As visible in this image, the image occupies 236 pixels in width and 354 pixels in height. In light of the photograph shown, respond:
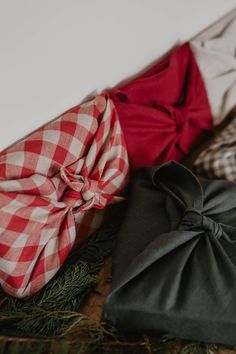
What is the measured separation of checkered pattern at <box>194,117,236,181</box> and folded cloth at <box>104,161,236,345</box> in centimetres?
10

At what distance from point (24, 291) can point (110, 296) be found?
17cm

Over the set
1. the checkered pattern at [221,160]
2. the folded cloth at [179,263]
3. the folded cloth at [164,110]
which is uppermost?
the folded cloth at [164,110]

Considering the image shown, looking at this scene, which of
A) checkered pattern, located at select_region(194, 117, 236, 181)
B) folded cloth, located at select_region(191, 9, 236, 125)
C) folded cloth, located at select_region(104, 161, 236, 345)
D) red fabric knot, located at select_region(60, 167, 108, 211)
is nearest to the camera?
folded cloth, located at select_region(104, 161, 236, 345)

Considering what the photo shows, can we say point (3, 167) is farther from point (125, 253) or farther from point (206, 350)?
point (206, 350)

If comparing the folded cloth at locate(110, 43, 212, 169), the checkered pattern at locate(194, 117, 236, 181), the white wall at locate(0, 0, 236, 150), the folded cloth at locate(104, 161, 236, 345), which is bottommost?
the checkered pattern at locate(194, 117, 236, 181)

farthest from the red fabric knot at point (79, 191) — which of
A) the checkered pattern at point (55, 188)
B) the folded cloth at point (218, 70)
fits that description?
the folded cloth at point (218, 70)

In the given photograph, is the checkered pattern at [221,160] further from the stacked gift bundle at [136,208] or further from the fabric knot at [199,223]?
the fabric knot at [199,223]

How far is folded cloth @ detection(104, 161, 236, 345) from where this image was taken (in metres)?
0.54

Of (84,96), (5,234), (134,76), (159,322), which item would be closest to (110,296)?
(159,322)

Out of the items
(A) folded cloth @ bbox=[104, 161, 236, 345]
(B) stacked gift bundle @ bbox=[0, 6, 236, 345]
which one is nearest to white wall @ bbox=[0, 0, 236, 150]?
(B) stacked gift bundle @ bbox=[0, 6, 236, 345]

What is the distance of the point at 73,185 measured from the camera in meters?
0.65

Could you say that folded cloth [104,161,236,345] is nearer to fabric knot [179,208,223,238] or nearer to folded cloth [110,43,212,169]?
fabric knot [179,208,223,238]

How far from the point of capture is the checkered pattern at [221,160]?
2.65 ft

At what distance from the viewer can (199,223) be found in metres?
0.62
